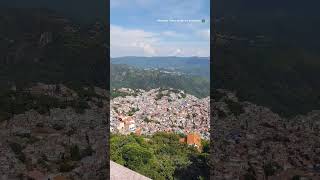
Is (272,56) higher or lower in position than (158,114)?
higher

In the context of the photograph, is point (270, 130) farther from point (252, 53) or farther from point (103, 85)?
point (103, 85)

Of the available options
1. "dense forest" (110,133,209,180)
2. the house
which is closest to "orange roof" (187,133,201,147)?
the house

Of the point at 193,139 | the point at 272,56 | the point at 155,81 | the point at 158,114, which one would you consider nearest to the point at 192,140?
the point at 193,139

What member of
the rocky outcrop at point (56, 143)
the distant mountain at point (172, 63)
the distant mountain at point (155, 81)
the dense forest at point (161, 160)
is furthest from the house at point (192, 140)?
the distant mountain at point (172, 63)

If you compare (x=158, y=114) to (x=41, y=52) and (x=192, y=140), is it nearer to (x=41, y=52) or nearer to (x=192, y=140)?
(x=192, y=140)

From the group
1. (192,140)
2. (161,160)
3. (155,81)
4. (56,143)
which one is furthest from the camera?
(155,81)

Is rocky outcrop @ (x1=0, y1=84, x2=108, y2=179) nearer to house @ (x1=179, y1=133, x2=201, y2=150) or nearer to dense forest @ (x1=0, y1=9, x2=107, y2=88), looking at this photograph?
dense forest @ (x1=0, y1=9, x2=107, y2=88)

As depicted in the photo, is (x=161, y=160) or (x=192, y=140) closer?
(x=161, y=160)
